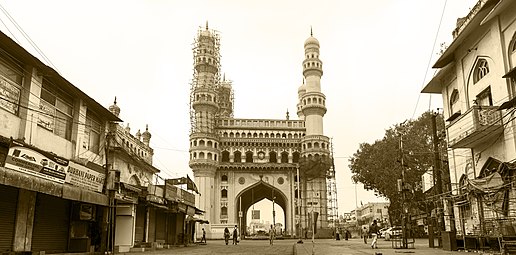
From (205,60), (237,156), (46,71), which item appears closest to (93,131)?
(46,71)

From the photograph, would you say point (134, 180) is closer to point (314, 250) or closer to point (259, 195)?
point (314, 250)

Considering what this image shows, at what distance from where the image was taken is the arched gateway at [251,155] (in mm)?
59344

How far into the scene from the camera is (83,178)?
1781cm

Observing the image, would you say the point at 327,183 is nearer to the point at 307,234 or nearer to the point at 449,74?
the point at 307,234

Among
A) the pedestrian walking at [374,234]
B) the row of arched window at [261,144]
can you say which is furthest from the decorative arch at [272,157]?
the pedestrian walking at [374,234]

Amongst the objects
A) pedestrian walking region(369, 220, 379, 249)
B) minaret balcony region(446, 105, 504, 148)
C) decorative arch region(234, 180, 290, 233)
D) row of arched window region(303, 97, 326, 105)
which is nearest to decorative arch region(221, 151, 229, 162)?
decorative arch region(234, 180, 290, 233)

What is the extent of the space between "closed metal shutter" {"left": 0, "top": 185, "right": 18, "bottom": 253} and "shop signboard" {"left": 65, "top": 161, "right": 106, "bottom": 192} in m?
2.04

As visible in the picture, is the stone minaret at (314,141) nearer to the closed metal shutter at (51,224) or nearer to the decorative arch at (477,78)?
the decorative arch at (477,78)

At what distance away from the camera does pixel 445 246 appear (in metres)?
21.1

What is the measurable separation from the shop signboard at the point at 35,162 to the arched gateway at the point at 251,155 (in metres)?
41.7

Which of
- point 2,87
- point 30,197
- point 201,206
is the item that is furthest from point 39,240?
point 201,206

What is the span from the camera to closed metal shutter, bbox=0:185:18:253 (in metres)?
14.5

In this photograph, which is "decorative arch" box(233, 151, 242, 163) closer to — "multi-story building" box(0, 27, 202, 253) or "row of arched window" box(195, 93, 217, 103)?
"row of arched window" box(195, 93, 217, 103)

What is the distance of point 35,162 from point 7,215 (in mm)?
1918
